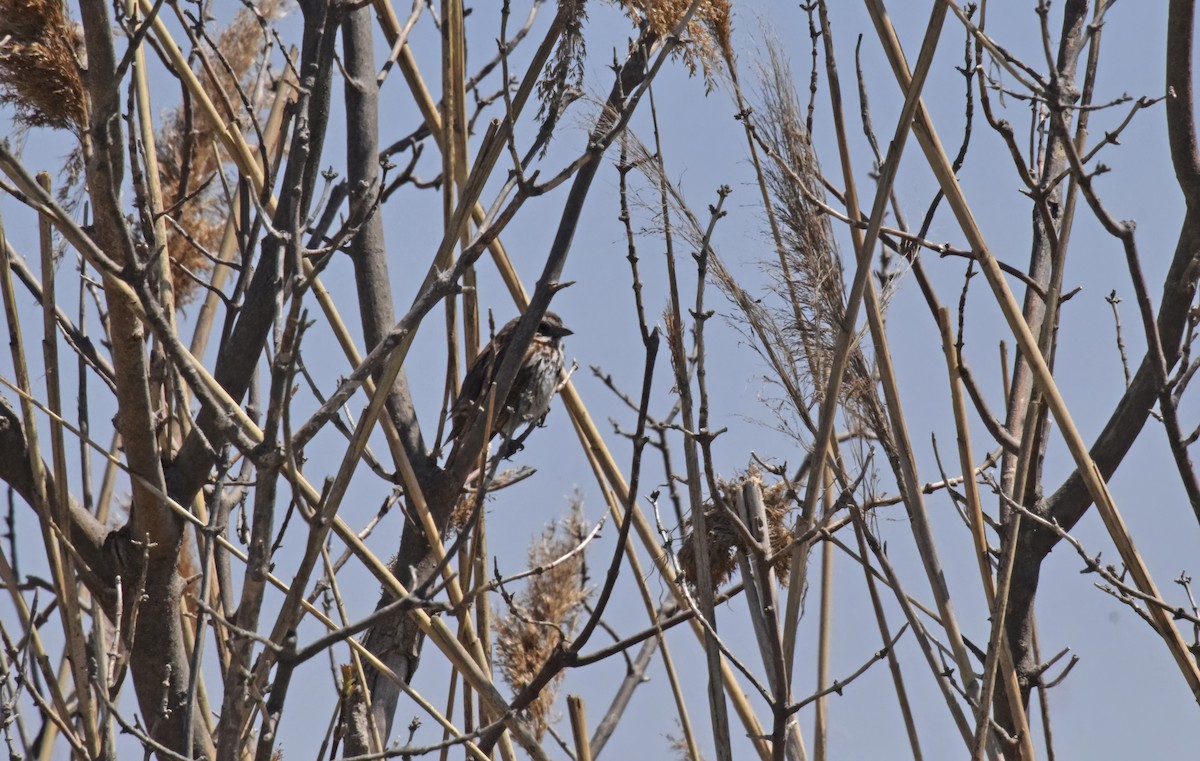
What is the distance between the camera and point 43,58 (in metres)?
1.83

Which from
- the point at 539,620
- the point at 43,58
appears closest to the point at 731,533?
the point at 539,620

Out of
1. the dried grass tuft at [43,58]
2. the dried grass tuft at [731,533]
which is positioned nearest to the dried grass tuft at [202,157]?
the dried grass tuft at [43,58]

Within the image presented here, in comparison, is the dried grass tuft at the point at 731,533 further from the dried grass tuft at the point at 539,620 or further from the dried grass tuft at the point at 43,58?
the dried grass tuft at the point at 43,58

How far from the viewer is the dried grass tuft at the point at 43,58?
72.0 inches

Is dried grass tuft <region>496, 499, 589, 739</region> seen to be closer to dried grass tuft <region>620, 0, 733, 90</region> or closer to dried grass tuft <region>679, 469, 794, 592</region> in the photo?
dried grass tuft <region>679, 469, 794, 592</region>

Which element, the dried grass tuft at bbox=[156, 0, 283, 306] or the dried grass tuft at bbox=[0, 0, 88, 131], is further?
the dried grass tuft at bbox=[156, 0, 283, 306]

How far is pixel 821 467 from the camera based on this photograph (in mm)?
1538

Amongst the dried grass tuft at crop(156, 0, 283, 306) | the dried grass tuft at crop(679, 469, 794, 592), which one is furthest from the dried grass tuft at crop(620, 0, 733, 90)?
the dried grass tuft at crop(156, 0, 283, 306)

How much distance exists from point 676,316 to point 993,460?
2.97 feet

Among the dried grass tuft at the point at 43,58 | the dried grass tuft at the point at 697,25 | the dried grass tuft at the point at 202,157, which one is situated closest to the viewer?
the dried grass tuft at the point at 697,25

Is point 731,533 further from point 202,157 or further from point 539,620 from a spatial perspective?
point 202,157

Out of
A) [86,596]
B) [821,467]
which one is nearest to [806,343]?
[821,467]

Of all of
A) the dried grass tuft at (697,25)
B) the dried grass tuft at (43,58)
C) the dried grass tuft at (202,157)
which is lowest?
the dried grass tuft at (697,25)

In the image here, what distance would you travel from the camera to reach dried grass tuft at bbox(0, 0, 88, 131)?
183cm
